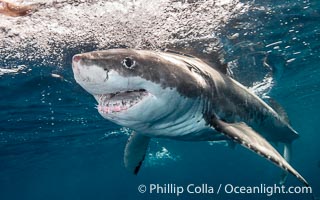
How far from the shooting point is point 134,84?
3914 mm

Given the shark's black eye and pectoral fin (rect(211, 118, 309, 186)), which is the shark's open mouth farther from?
pectoral fin (rect(211, 118, 309, 186))

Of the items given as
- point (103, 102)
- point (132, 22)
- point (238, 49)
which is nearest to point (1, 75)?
point (132, 22)

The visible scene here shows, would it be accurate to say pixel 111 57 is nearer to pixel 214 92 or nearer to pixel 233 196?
pixel 214 92

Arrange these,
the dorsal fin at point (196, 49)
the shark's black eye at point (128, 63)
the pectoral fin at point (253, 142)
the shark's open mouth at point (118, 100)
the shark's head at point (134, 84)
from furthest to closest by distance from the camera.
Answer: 1. the dorsal fin at point (196, 49)
2. the pectoral fin at point (253, 142)
3. the shark's open mouth at point (118, 100)
4. the shark's black eye at point (128, 63)
5. the shark's head at point (134, 84)

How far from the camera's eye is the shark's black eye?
3779 millimetres

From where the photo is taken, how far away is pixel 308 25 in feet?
39.9

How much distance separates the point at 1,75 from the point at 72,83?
297cm

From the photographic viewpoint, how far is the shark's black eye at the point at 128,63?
12.4ft

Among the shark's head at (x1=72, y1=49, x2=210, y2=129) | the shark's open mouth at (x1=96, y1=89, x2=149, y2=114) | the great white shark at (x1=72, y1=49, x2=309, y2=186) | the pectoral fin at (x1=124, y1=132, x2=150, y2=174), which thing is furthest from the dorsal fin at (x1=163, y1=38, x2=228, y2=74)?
the shark's open mouth at (x1=96, y1=89, x2=149, y2=114)

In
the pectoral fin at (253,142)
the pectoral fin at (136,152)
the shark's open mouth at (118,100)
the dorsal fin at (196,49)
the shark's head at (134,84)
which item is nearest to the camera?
the shark's head at (134,84)

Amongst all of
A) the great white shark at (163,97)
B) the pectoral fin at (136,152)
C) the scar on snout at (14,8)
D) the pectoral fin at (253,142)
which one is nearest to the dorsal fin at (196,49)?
the great white shark at (163,97)

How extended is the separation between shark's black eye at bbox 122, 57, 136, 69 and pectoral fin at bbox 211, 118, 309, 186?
2186 mm

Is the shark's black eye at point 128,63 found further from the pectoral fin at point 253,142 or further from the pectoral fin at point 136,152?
the pectoral fin at point 136,152

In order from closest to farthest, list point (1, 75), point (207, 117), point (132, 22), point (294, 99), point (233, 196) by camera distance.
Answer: point (207, 117), point (132, 22), point (1, 75), point (294, 99), point (233, 196)
